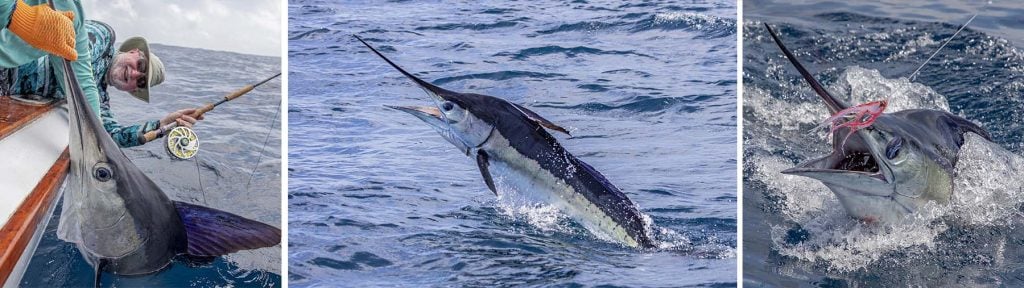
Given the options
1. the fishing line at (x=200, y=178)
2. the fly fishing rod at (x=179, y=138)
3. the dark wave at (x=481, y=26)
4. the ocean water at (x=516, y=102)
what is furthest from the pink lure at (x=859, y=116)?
the fishing line at (x=200, y=178)

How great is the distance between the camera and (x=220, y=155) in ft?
15.2

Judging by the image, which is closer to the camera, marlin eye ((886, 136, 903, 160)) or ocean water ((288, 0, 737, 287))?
marlin eye ((886, 136, 903, 160))

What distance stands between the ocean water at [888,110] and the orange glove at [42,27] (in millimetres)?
2817

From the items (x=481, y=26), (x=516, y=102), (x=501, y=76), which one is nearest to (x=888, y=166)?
(x=516, y=102)

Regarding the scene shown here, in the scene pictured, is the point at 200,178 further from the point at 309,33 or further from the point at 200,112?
the point at 309,33

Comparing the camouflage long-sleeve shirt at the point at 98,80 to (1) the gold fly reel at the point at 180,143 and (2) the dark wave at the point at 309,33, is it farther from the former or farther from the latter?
(2) the dark wave at the point at 309,33

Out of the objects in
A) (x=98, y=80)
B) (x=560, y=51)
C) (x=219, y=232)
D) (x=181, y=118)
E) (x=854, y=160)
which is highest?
(x=560, y=51)

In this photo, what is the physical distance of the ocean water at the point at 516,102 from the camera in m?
4.50

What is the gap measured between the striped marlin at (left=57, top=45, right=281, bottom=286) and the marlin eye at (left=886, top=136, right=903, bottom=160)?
241 cm

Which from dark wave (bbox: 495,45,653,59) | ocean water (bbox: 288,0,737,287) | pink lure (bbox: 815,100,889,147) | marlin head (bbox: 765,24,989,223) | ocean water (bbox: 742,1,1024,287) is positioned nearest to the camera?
pink lure (bbox: 815,100,889,147)

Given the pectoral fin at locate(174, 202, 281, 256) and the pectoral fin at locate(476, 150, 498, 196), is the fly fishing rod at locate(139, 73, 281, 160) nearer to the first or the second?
the pectoral fin at locate(174, 202, 281, 256)

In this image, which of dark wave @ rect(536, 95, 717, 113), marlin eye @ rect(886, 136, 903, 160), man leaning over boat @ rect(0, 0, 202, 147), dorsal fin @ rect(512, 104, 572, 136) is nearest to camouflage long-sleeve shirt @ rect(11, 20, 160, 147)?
man leaning over boat @ rect(0, 0, 202, 147)

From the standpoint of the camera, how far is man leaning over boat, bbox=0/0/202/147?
13.5 ft

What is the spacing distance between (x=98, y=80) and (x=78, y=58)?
19 centimetres
